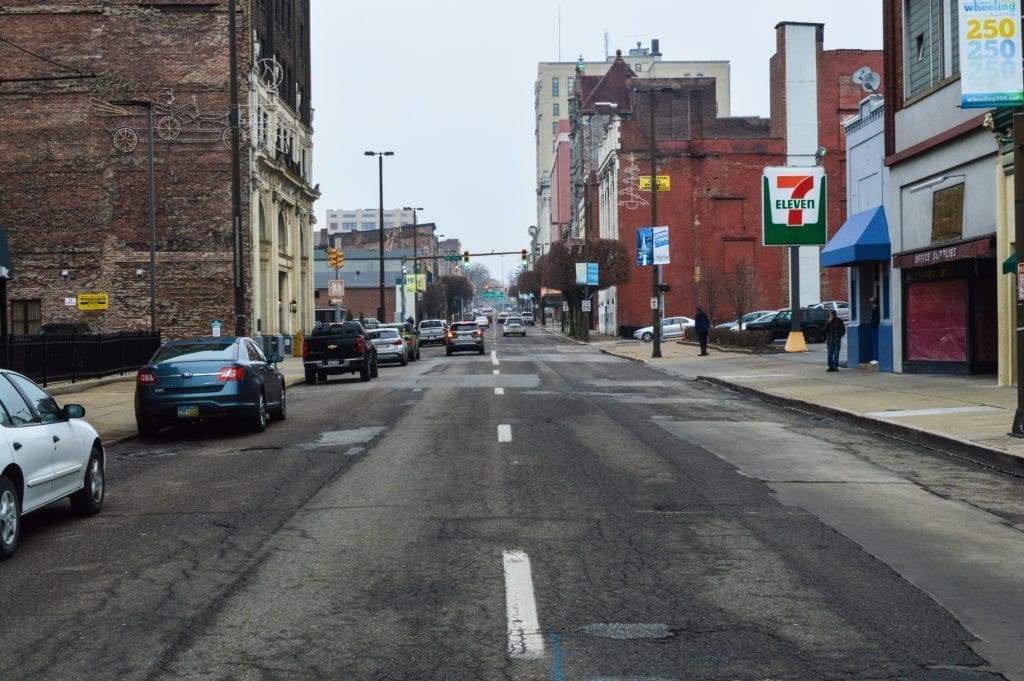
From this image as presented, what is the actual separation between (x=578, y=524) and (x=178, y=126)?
140ft

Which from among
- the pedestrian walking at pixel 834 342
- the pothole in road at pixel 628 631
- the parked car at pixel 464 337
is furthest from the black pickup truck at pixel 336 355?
the pothole in road at pixel 628 631

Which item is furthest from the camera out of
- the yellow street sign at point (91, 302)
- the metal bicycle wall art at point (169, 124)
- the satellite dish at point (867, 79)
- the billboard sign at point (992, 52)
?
the metal bicycle wall art at point (169, 124)

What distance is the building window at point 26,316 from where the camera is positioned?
4662 cm

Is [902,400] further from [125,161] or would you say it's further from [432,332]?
[432,332]

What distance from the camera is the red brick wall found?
47.4 m

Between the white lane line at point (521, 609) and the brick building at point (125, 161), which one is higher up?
the brick building at point (125, 161)

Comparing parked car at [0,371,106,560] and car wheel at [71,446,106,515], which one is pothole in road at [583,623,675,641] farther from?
car wheel at [71,446,106,515]

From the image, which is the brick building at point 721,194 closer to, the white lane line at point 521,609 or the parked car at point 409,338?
the parked car at point 409,338

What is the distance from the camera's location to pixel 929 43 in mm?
26094

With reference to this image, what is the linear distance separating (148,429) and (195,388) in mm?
1078

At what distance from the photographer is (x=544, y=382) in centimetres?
2955

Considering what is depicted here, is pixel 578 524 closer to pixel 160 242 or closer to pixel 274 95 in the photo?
pixel 160 242

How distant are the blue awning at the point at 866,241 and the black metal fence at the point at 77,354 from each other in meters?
20.2

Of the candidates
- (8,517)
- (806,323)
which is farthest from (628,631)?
(806,323)
